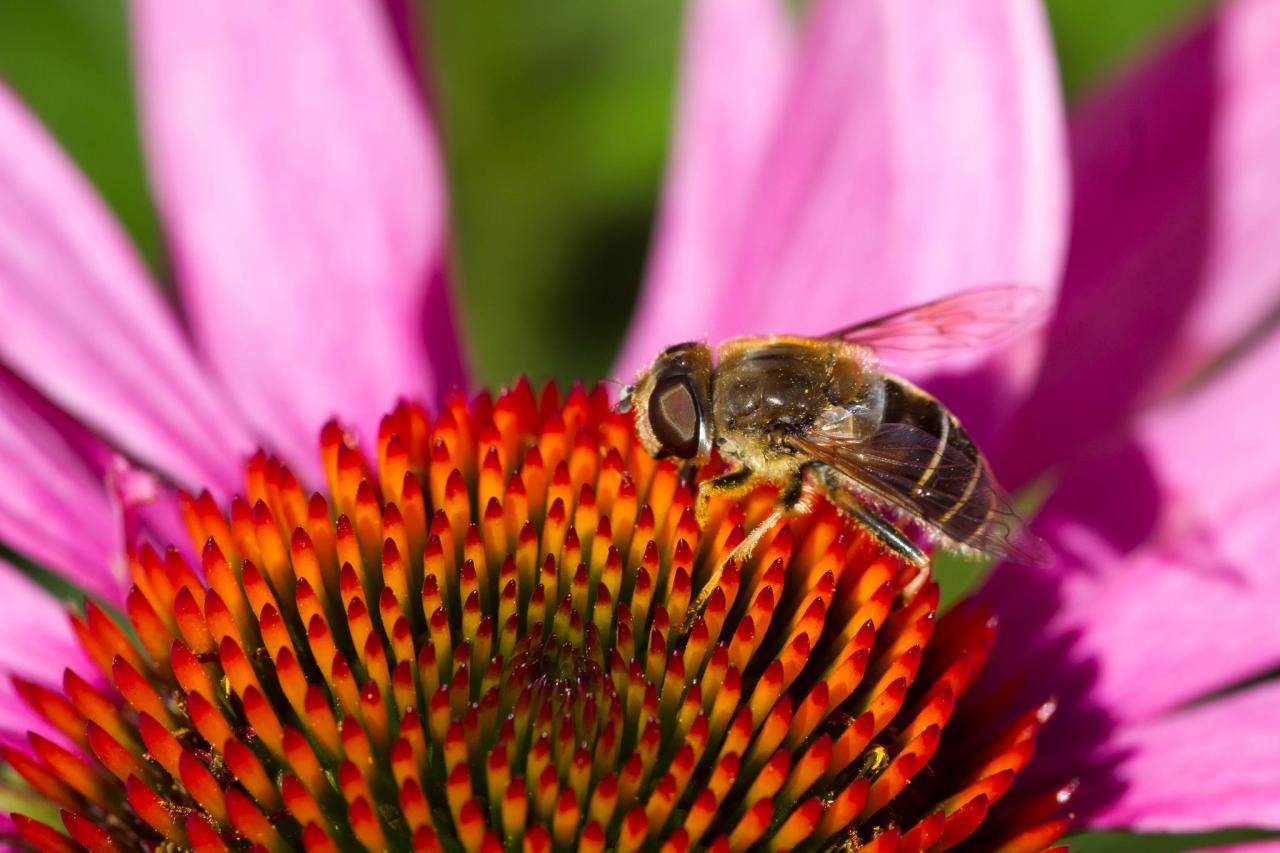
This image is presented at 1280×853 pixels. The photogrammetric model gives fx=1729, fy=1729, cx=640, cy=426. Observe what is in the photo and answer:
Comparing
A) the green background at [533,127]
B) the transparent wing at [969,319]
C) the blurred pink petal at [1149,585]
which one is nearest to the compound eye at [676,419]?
the transparent wing at [969,319]

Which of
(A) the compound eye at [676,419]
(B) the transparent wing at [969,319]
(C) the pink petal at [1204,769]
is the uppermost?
(B) the transparent wing at [969,319]

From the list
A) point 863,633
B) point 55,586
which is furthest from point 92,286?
point 863,633

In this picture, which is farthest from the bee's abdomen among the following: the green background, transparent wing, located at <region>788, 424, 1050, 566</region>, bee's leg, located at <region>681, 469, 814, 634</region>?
the green background

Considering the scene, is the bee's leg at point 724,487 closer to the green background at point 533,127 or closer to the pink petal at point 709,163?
the pink petal at point 709,163

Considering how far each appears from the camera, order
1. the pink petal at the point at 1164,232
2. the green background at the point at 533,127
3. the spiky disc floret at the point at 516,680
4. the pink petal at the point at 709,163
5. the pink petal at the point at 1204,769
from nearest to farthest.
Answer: the spiky disc floret at the point at 516,680
the pink petal at the point at 1204,769
the pink petal at the point at 1164,232
the pink petal at the point at 709,163
the green background at the point at 533,127

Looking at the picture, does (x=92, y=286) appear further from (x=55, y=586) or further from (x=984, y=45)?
(x=984, y=45)

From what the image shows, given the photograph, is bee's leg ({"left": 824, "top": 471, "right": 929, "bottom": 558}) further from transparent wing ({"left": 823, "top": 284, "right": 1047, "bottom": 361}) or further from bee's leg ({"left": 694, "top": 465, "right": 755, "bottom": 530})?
transparent wing ({"left": 823, "top": 284, "right": 1047, "bottom": 361})
